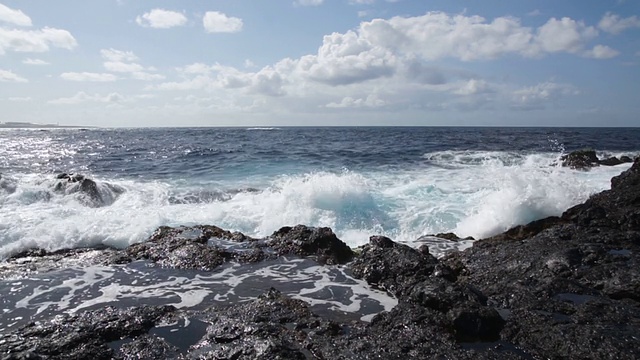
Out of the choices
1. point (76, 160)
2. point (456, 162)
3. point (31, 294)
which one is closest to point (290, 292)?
point (31, 294)

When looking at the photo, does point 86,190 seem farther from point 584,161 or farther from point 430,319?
point 584,161

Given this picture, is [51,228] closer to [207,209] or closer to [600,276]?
[207,209]

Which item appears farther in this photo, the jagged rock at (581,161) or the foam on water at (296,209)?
the jagged rock at (581,161)

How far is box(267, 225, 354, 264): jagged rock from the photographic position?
8203 millimetres

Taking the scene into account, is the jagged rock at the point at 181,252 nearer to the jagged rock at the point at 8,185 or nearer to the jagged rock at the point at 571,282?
the jagged rock at the point at 571,282

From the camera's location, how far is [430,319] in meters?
4.93

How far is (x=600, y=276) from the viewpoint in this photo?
5.86 metres

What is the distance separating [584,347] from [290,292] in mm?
4102

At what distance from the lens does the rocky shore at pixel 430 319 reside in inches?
173

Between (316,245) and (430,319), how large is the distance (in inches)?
153

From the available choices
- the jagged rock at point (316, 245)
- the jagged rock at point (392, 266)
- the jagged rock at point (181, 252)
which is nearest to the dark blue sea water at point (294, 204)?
the jagged rock at point (181, 252)

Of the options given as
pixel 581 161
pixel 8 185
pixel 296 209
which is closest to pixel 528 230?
pixel 296 209

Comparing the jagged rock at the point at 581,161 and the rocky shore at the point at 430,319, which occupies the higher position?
the jagged rock at the point at 581,161

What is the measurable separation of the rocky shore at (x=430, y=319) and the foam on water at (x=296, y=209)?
9.90 feet
